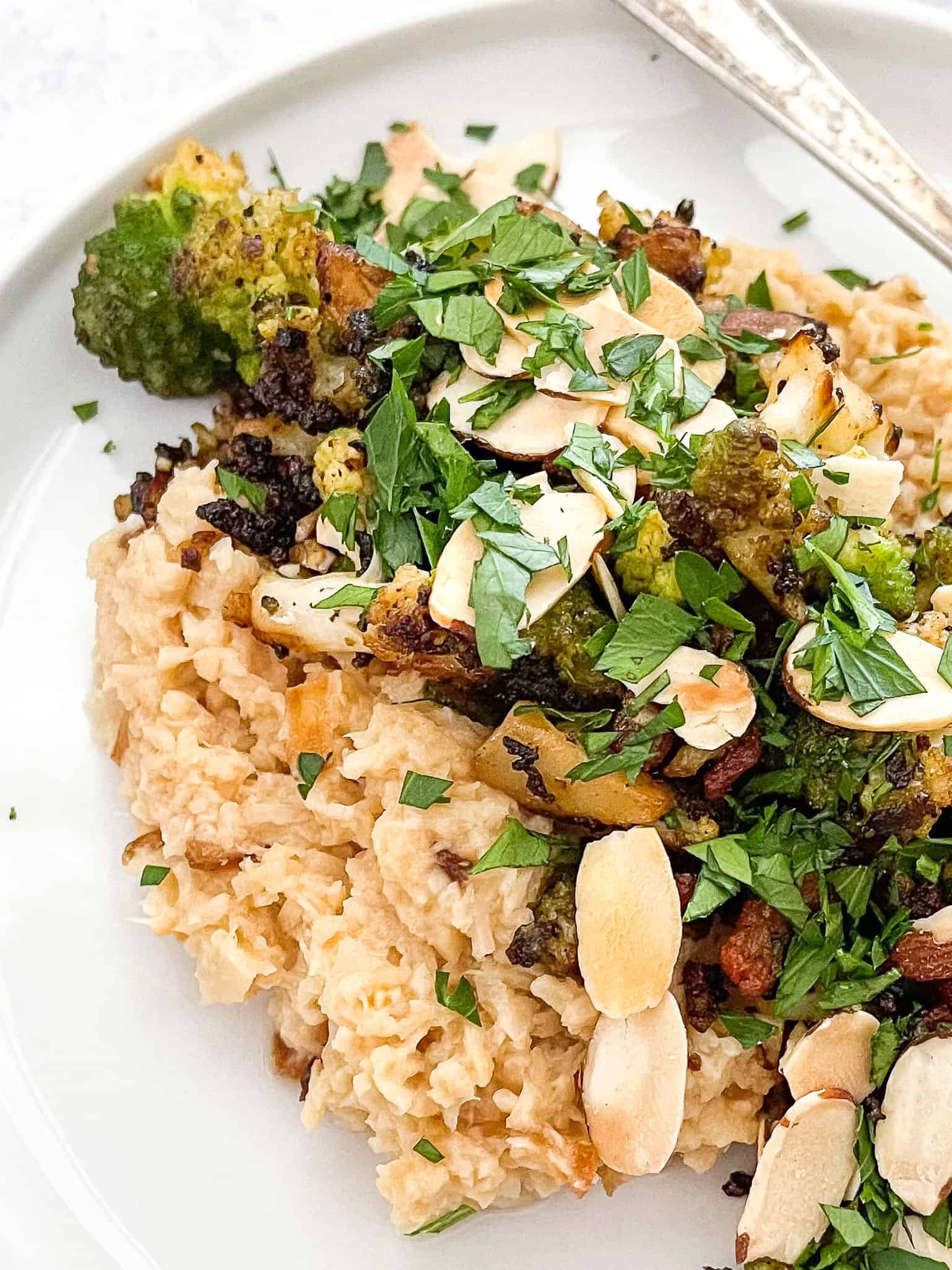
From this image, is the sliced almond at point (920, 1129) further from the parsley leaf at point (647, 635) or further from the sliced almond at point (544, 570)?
the sliced almond at point (544, 570)

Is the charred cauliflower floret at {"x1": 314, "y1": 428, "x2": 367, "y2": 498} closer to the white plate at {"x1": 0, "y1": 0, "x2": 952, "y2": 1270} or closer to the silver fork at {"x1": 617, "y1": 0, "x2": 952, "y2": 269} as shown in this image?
the white plate at {"x1": 0, "y1": 0, "x2": 952, "y2": 1270}

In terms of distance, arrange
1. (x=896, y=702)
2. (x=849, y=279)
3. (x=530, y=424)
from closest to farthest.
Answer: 1. (x=896, y=702)
2. (x=530, y=424)
3. (x=849, y=279)

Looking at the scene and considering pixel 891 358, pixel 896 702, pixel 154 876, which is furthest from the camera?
pixel 891 358

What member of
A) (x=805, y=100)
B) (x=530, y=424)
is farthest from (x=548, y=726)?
(x=805, y=100)

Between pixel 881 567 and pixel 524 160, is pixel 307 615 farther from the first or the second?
pixel 524 160

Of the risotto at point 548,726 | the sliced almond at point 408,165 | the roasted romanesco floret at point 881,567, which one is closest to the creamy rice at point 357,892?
the risotto at point 548,726

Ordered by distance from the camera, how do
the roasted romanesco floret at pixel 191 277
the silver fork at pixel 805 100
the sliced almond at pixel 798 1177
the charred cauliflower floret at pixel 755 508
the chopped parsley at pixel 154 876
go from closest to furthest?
1. the charred cauliflower floret at pixel 755 508
2. the sliced almond at pixel 798 1177
3. the chopped parsley at pixel 154 876
4. the roasted romanesco floret at pixel 191 277
5. the silver fork at pixel 805 100
